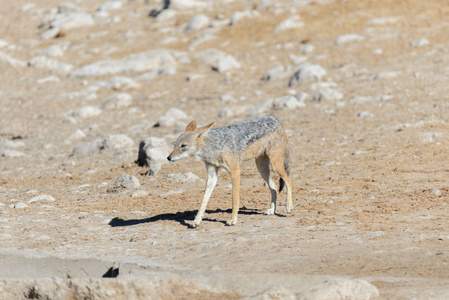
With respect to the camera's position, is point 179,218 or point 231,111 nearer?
point 179,218

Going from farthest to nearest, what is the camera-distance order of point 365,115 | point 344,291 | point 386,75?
point 386,75 < point 365,115 < point 344,291

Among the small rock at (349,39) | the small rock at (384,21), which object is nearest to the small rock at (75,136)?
the small rock at (349,39)

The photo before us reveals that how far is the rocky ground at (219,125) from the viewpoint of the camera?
272 inches

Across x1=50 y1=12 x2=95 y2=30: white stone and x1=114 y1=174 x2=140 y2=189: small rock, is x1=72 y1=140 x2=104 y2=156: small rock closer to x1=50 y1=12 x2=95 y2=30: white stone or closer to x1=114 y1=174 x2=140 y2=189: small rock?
x1=114 y1=174 x2=140 y2=189: small rock

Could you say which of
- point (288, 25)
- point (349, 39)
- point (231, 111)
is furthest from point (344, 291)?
point (288, 25)

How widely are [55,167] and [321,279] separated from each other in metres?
9.90

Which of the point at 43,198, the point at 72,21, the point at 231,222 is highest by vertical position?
the point at 231,222

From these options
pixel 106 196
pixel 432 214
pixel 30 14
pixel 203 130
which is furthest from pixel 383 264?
pixel 30 14

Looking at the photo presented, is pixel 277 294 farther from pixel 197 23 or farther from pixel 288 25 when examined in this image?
pixel 197 23

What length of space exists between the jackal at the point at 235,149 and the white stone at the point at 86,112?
11.3 metres

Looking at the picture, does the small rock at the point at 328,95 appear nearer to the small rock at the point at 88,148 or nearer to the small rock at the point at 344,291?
Result: the small rock at the point at 88,148

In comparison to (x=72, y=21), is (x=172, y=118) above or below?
above

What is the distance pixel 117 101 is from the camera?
2066 cm

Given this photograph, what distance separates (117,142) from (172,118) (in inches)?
107
